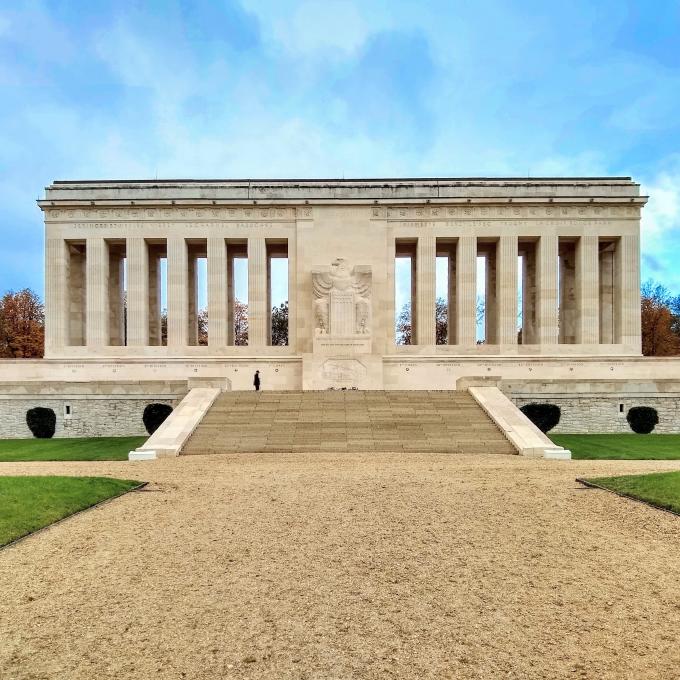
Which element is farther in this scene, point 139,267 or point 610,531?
point 139,267

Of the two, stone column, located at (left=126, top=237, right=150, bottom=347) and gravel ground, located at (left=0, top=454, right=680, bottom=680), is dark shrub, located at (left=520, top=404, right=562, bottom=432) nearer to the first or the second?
gravel ground, located at (left=0, top=454, right=680, bottom=680)

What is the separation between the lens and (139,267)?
36.8 meters

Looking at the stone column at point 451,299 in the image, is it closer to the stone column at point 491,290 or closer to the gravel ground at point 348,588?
the stone column at point 491,290

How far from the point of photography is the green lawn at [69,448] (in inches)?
778

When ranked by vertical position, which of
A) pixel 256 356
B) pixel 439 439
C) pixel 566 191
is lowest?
pixel 439 439

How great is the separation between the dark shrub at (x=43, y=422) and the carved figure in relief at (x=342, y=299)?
13859mm

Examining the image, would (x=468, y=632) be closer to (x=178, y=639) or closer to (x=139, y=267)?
(x=178, y=639)

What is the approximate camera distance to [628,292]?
36.8 metres

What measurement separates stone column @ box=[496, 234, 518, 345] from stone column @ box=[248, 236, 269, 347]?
1382cm

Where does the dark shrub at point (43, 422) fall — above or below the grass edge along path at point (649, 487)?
below

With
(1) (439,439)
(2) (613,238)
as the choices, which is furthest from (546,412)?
(2) (613,238)

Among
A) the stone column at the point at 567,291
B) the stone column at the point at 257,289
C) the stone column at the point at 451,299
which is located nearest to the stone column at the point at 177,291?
the stone column at the point at 257,289

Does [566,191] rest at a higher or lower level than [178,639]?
higher

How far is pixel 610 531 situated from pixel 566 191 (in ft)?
105
